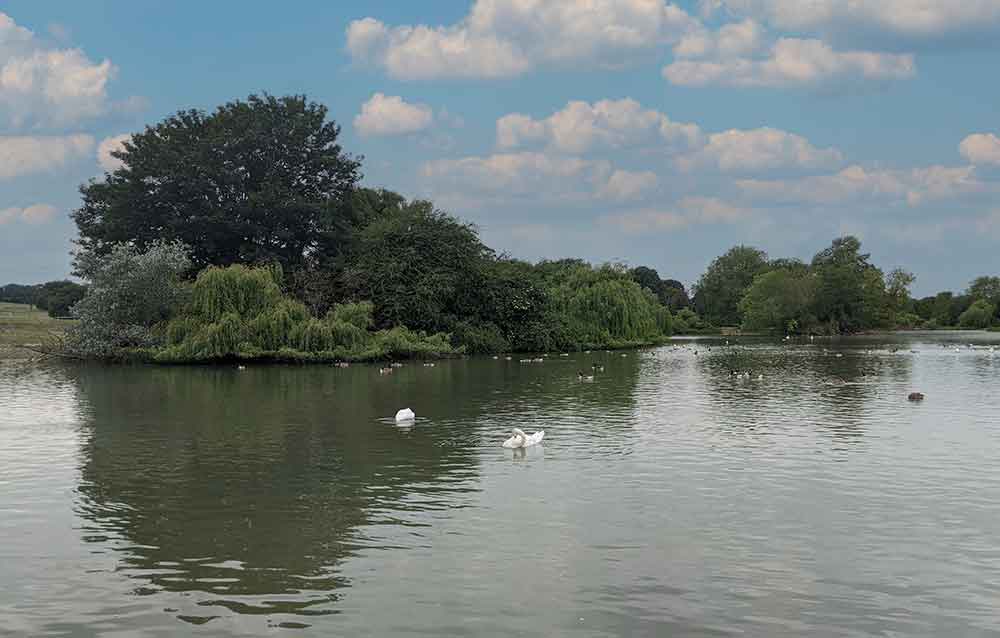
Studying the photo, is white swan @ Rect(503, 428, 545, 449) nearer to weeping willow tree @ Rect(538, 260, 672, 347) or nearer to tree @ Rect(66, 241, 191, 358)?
tree @ Rect(66, 241, 191, 358)

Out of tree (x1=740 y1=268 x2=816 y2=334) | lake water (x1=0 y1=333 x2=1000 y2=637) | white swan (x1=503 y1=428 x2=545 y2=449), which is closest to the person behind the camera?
lake water (x1=0 y1=333 x2=1000 y2=637)

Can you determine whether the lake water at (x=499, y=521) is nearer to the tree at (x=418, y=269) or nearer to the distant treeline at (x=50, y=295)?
the tree at (x=418, y=269)

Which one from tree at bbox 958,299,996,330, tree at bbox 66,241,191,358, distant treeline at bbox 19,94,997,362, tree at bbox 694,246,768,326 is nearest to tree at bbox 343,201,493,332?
distant treeline at bbox 19,94,997,362

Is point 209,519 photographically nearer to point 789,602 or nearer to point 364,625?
point 364,625

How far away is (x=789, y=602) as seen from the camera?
1200 centimetres

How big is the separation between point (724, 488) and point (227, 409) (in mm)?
21059

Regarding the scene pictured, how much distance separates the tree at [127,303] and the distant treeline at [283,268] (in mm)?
95

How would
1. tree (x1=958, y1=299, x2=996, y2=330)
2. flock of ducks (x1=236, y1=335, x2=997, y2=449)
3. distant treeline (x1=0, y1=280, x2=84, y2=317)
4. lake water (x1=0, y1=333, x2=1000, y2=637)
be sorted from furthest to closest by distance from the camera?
1. tree (x1=958, y1=299, x2=996, y2=330)
2. distant treeline (x1=0, y1=280, x2=84, y2=317)
3. flock of ducks (x1=236, y1=335, x2=997, y2=449)
4. lake water (x1=0, y1=333, x2=1000, y2=637)

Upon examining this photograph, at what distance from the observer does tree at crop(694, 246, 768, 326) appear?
18338 cm

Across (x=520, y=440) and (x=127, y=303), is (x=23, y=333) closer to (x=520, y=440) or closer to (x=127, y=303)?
(x=127, y=303)

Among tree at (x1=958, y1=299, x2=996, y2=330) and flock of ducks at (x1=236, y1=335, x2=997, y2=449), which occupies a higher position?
tree at (x1=958, y1=299, x2=996, y2=330)

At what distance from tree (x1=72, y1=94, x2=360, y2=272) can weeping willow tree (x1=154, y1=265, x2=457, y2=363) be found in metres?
11.7

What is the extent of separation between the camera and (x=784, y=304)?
454 ft

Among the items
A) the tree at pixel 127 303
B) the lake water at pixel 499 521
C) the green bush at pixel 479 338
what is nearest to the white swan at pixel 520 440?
the lake water at pixel 499 521
